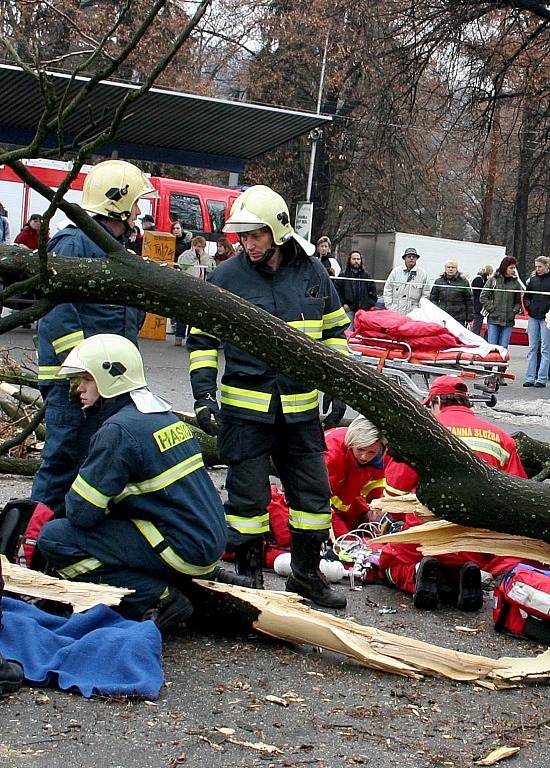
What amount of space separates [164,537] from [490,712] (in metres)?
1.39

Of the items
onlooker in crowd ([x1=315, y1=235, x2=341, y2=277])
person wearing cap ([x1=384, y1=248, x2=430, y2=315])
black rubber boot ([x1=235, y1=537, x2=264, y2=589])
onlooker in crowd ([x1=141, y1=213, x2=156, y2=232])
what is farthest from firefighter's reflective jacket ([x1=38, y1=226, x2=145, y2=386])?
onlooker in crowd ([x1=141, y1=213, x2=156, y2=232])

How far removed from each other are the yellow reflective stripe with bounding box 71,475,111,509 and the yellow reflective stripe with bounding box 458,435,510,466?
1882mm

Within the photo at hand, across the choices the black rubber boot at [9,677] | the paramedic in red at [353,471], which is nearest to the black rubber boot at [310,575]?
the paramedic in red at [353,471]

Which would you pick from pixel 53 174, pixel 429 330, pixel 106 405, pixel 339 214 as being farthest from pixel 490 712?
pixel 339 214

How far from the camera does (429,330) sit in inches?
416

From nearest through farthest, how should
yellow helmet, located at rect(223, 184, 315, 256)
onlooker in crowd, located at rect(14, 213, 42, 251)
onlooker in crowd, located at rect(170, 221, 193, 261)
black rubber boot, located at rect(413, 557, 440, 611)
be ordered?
1. yellow helmet, located at rect(223, 184, 315, 256)
2. black rubber boot, located at rect(413, 557, 440, 611)
3. onlooker in crowd, located at rect(14, 213, 42, 251)
4. onlooker in crowd, located at rect(170, 221, 193, 261)

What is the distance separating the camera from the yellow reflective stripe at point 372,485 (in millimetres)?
6168

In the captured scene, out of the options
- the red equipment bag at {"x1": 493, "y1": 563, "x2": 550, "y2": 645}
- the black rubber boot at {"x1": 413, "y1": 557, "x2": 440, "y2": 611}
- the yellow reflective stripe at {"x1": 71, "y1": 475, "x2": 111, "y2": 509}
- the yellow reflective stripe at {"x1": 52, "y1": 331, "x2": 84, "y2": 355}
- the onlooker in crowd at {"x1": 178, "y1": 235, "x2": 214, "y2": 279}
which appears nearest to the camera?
the yellow reflective stripe at {"x1": 71, "y1": 475, "x2": 111, "y2": 509}

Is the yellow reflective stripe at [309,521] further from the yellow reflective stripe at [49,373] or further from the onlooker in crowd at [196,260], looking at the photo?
the onlooker in crowd at [196,260]

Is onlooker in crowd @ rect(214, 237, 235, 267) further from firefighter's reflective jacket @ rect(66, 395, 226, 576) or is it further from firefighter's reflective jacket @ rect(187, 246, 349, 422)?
firefighter's reflective jacket @ rect(66, 395, 226, 576)

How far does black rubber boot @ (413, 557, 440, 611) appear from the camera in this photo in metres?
5.16

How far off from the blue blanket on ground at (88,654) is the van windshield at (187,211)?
16.1m

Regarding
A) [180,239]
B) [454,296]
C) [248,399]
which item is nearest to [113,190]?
[248,399]

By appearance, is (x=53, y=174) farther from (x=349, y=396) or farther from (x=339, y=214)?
(x=349, y=396)
